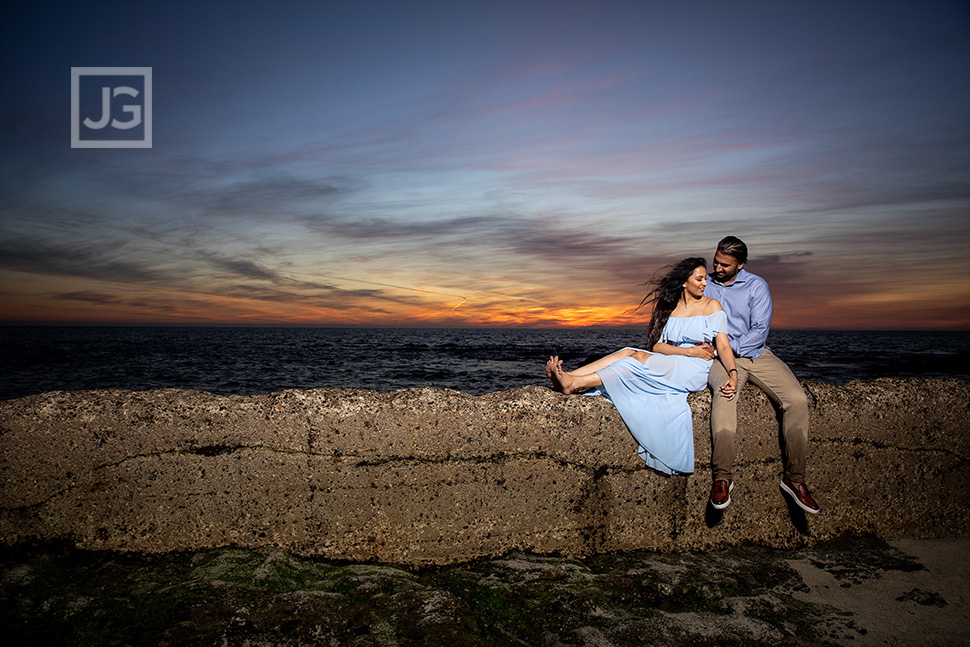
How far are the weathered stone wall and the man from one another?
0.09m

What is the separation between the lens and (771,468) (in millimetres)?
2742

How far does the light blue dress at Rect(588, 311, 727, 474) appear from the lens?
259cm

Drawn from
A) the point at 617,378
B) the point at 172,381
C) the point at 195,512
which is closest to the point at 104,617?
the point at 195,512

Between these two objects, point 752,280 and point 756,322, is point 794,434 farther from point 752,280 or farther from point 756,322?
point 752,280

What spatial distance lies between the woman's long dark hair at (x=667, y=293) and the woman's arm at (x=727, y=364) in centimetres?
47

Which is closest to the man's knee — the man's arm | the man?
the man

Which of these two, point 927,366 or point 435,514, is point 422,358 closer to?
point 435,514

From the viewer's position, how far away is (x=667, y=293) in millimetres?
3543

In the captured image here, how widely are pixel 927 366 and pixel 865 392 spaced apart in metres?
27.7

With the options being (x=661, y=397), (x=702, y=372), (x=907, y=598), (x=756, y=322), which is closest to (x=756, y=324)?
(x=756, y=322)

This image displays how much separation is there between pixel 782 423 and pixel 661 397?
0.70 metres

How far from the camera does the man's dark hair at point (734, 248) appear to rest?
11.1ft

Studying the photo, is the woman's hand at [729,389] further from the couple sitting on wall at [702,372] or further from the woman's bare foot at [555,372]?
the woman's bare foot at [555,372]

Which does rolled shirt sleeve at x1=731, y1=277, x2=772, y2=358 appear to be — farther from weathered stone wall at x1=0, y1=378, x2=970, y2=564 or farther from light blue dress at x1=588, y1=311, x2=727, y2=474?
weathered stone wall at x1=0, y1=378, x2=970, y2=564
